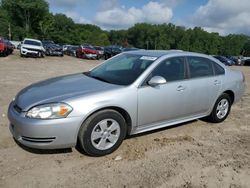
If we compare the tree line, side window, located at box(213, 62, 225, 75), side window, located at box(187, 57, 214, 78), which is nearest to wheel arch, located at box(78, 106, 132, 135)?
side window, located at box(187, 57, 214, 78)

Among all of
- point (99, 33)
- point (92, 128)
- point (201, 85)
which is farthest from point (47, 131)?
point (99, 33)

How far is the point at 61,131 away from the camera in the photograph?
3.78m

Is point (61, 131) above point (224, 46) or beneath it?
beneath

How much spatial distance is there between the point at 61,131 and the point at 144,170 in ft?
3.96

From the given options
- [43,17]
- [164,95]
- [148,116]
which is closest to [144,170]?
[148,116]

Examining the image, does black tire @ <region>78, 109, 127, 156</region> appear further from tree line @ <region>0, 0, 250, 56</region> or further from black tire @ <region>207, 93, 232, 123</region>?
tree line @ <region>0, 0, 250, 56</region>

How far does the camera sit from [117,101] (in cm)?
415

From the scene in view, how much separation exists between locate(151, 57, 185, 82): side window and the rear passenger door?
0.61 feet

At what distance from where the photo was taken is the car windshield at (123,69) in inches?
181

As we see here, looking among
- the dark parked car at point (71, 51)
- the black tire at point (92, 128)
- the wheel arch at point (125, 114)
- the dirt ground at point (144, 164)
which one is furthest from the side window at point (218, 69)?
the dark parked car at point (71, 51)

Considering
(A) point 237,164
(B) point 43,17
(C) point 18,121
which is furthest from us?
(B) point 43,17

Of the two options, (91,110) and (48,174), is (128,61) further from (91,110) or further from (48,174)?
(48,174)

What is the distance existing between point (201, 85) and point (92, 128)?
2.37 metres

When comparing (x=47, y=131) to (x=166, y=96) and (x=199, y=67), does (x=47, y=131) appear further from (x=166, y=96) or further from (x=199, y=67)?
(x=199, y=67)
